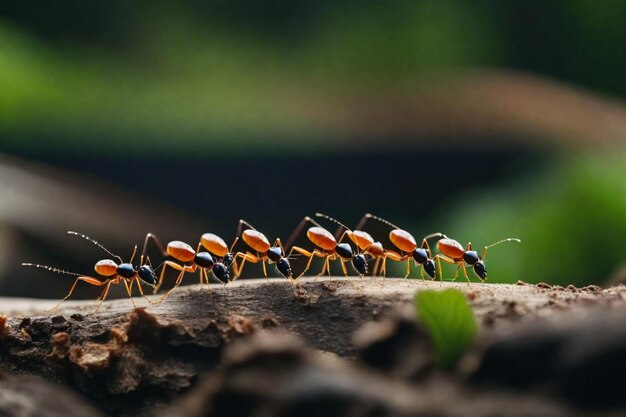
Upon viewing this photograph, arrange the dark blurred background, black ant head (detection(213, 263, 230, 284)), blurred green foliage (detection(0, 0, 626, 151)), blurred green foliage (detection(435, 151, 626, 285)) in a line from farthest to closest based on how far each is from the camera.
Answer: blurred green foliage (detection(0, 0, 626, 151)) → the dark blurred background → blurred green foliage (detection(435, 151, 626, 285)) → black ant head (detection(213, 263, 230, 284))

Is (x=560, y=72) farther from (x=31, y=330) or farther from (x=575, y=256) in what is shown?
(x=31, y=330)

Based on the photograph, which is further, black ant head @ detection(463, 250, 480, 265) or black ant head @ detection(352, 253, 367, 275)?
black ant head @ detection(463, 250, 480, 265)

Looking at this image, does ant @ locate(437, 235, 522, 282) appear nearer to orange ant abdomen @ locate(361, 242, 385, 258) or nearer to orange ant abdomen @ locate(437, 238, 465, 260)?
orange ant abdomen @ locate(437, 238, 465, 260)

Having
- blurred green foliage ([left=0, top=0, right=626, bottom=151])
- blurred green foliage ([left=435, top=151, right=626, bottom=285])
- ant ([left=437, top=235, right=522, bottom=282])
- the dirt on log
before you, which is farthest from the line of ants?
blurred green foliage ([left=0, top=0, right=626, bottom=151])

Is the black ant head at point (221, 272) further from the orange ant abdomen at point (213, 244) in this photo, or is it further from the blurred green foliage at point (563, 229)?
the blurred green foliage at point (563, 229)

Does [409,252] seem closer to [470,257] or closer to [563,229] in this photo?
[470,257]

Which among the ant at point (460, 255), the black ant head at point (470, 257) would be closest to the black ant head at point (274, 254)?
the ant at point (460, 255)
